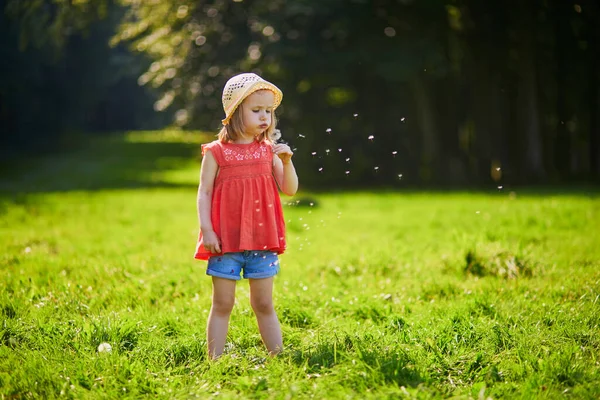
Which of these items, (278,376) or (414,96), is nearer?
(278,376)

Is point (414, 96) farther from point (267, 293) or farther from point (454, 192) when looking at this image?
point (267, 293)

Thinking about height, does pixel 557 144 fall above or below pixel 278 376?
above

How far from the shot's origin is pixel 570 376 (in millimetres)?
4047

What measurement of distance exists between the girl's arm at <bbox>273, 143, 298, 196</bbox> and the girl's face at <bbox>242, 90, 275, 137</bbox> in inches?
8.0

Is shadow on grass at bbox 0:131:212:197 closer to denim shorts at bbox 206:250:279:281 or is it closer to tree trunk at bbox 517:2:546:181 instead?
tree trunk at bbox 517:2:546:181

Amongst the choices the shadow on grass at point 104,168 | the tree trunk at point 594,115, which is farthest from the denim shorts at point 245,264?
the tree trunk at point 594,115

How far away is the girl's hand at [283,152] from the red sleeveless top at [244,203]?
8 centimetres

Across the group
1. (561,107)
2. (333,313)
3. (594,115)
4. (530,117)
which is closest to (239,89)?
(333,313)

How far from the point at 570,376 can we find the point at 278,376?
1626 millimetres

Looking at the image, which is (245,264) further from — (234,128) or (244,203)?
(234,128)

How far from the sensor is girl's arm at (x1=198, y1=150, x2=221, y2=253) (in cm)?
445

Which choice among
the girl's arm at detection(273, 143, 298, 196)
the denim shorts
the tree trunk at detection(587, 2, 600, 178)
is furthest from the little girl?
the tree trunk at detection(587, 2, 600, 178)

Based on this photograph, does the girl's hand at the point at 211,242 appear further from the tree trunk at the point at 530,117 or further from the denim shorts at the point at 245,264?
the tree trunk at the point at 530,117

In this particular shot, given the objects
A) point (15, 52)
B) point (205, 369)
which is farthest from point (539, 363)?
point (15, 52)
